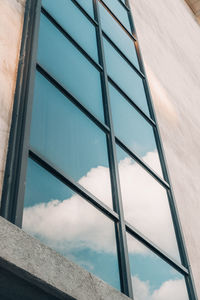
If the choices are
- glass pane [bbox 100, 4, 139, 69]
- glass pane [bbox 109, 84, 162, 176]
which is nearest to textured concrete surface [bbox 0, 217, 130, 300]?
glass pane [bbox 109, 84, 162, 176]

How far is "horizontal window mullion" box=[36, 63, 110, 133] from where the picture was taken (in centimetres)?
587

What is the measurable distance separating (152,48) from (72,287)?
39.8ft

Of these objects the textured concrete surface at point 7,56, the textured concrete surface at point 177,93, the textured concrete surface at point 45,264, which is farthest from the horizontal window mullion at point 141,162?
the textured concrete surface at point 45,264

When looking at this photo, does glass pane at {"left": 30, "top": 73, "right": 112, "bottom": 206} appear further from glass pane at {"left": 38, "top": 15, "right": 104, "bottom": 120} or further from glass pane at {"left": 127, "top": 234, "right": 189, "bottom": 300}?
glass pane at {"left": 127, "top": 234, "right": 189, "bottom": 300}

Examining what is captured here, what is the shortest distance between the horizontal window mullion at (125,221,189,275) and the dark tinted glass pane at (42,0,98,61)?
3.44 metres

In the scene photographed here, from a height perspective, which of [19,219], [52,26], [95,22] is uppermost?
[95,22]

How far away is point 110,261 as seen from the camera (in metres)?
5.03

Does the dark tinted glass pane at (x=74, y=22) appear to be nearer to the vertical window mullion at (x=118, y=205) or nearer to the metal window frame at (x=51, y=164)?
the metal window frame at (x=51, y=164)

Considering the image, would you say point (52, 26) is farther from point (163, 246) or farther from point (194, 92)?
point (194, 92)

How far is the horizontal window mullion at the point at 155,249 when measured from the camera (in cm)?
588

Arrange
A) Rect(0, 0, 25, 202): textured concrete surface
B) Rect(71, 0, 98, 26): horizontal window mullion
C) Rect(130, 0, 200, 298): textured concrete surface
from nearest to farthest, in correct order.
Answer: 1. Rect(0, 0, 25, 202): textured concrete surface
2. Rect(71, 0, 98, 26): horizontal window mullion
3. Rect(130, 0, 200, 298): textured concrete surface

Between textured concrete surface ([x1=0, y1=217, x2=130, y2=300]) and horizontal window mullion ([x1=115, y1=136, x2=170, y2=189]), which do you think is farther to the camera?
horizontal window mullion ([x1=115, y1=136, x2=170, y2=189])

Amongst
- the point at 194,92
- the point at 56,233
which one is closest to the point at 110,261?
the point at 56,233

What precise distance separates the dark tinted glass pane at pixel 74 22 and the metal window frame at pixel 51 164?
199 mm
